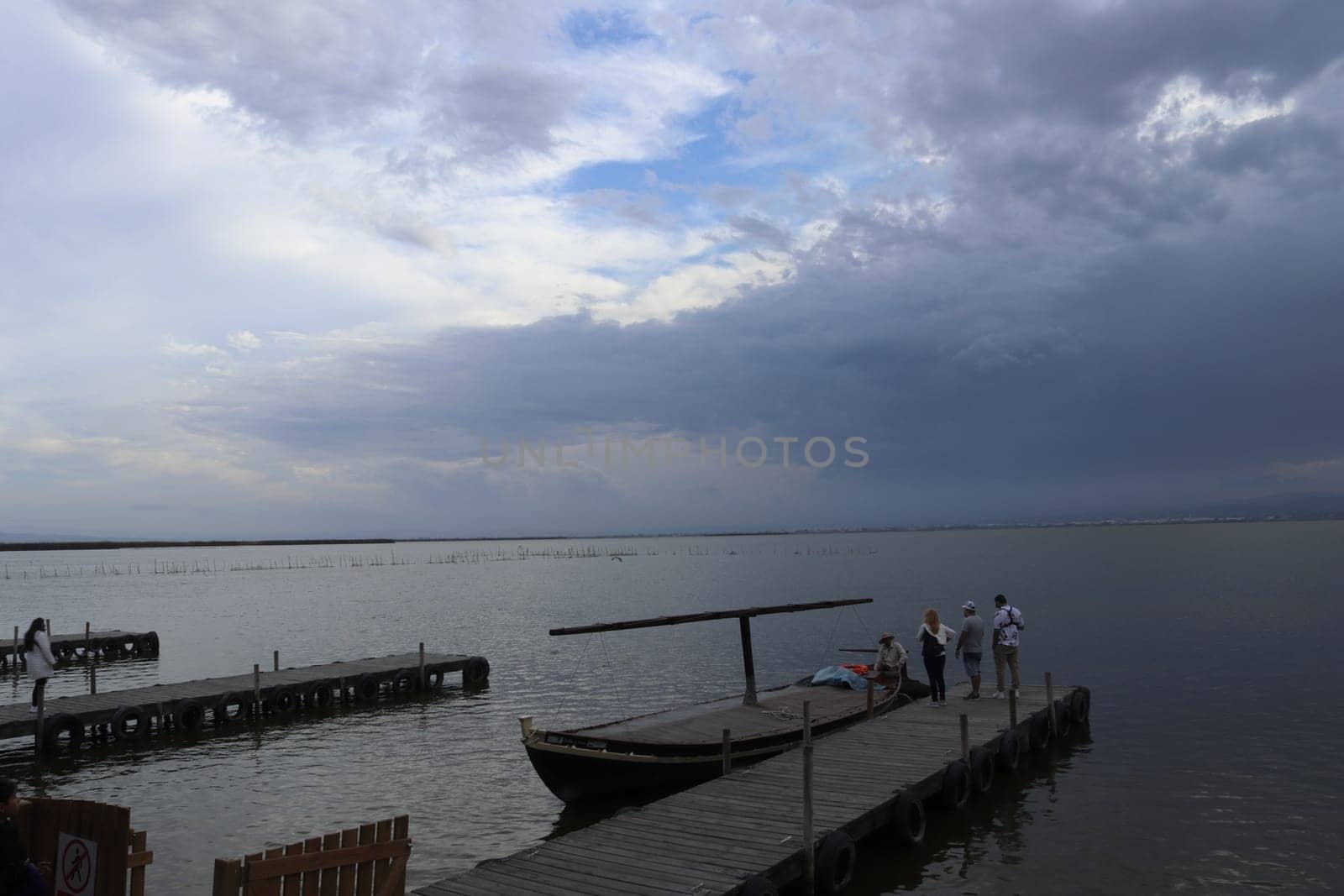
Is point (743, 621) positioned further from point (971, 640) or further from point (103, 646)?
point (103, 646)

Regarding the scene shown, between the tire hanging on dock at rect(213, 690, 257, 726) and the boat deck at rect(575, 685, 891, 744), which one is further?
the tire hanging on dock at rect(213, 690, 257, 726)

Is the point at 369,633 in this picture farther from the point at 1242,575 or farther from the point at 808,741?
the point at 1242,575

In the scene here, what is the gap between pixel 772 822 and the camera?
1392cm

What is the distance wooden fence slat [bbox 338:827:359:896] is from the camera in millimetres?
8672

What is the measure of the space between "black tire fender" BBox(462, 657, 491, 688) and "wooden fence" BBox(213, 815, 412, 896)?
28931 mm

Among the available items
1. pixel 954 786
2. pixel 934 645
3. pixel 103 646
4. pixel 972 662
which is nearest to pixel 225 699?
pixel 934 645

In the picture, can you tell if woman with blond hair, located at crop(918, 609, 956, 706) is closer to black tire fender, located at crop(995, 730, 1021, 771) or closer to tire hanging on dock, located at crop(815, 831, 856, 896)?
black tire fender, located at crop(995, 730, 1021, 771)

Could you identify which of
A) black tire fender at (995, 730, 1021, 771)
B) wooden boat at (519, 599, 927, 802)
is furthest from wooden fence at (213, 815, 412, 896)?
black tire fender at (995, 730, 1021, 771)

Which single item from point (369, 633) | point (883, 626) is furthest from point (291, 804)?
point (883, 626)

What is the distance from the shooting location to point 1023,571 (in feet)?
355

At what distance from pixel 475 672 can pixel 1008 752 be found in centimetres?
2330

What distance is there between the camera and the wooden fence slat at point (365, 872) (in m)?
8.80

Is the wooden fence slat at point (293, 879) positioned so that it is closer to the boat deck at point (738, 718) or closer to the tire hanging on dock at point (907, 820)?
the tire hanging on dock at point (907, 820)

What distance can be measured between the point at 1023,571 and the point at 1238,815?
313 feet
